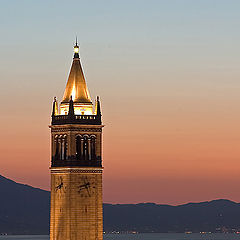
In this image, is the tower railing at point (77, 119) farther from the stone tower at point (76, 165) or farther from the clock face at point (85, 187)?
the clock face at point (85, 187)

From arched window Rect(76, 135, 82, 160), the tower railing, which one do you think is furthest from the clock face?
the tower railing

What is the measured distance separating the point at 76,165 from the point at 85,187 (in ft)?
9.02

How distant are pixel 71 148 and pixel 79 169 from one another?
8.56ft

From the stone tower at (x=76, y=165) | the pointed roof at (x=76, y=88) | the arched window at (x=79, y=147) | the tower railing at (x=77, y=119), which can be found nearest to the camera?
the stone tower at (x=76, y=165)

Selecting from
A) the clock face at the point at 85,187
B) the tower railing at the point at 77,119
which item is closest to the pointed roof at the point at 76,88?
the tower railing at the point at 77,119

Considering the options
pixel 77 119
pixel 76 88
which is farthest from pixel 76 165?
pixel 76 88

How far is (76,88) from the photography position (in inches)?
4815

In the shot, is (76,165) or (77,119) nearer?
(76,165)

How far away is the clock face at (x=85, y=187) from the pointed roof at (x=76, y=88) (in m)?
9.19

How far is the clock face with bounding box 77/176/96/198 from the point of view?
395 ft

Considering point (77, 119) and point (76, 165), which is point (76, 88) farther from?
point (76, 165)

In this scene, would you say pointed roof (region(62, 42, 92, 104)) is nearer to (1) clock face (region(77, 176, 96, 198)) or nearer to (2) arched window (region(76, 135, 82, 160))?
(2) arched window (region(76, 135, 82, 160))

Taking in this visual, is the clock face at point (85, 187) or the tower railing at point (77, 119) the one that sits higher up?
the tower railing at point (77, 119)

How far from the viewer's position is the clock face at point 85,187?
120438 millimetres
